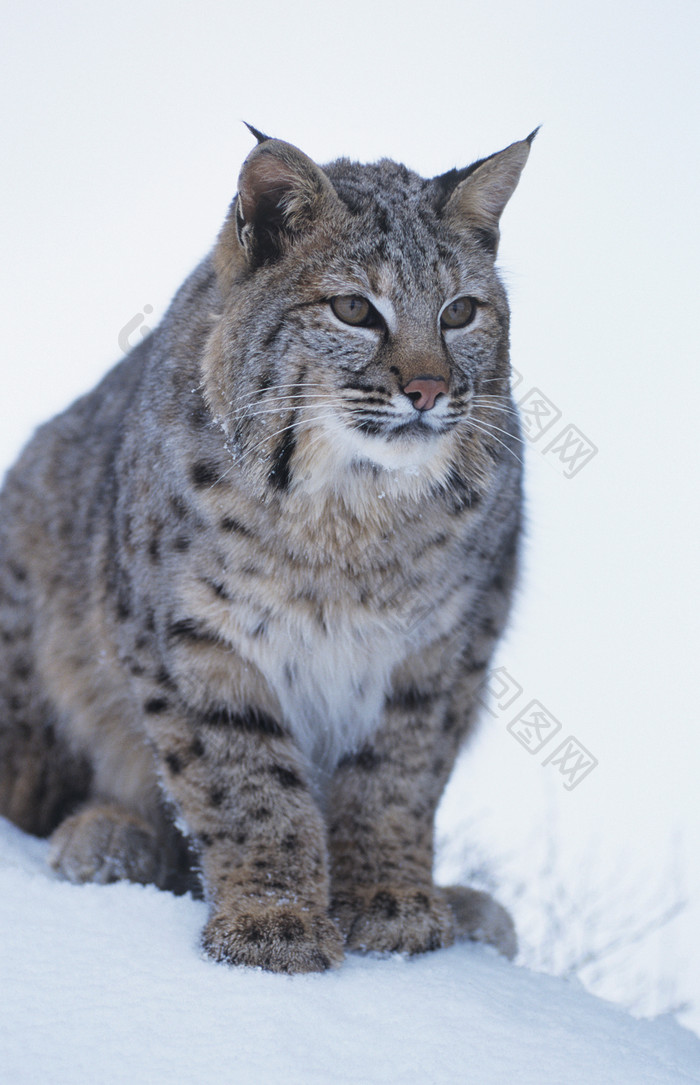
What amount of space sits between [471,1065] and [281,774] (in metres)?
Result: 1.15

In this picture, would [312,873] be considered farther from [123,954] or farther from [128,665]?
[128,665]

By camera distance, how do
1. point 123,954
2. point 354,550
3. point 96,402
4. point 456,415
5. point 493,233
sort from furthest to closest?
point 96,402 → point 493,233 → point 354,550 → point 456,415 → point 123,954

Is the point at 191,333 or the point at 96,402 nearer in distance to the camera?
the point at 191,333

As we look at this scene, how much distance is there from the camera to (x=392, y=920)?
3.15 metres

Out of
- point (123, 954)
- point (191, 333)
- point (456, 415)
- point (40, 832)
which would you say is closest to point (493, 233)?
point (456, 415)

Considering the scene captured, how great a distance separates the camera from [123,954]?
103 inches

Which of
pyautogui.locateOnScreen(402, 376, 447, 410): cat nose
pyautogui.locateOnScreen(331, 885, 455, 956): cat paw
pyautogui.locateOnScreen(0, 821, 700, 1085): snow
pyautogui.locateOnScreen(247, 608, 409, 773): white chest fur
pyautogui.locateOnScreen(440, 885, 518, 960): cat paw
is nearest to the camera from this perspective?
pyautogui.locateOnScreen(0, 821, 700, 1085): snow

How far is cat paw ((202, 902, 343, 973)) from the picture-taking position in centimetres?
275

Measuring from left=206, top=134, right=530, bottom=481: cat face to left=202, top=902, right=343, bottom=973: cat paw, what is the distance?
49.1 inches

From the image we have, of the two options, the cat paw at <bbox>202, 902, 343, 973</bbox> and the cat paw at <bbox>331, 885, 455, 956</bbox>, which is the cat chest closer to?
the cat paw at <bbox>331, 885, 455, 956</bbox>

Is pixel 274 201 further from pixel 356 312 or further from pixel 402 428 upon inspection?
pixel 402 428

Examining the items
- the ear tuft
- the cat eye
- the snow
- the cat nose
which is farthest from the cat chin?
the snow

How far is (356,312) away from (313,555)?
0.72 m

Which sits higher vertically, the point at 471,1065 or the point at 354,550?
the point at 354,550
